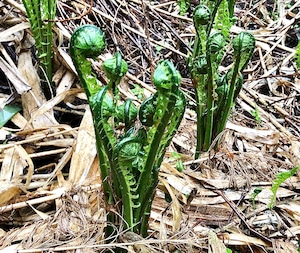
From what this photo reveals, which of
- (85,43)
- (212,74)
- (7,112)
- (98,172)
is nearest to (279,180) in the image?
(212,74)

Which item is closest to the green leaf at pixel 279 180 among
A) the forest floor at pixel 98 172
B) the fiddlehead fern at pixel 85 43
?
the forest floor at pixel 98 172

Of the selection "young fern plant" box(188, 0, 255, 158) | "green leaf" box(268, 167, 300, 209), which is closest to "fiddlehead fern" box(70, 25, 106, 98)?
"young fern plant" box(188, 0, 255, 158)

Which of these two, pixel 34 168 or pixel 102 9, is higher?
pixel 102 9

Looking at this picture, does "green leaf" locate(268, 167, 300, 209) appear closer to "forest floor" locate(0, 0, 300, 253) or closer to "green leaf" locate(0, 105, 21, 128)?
"forest floor" locate(0, 0, 300, 253)

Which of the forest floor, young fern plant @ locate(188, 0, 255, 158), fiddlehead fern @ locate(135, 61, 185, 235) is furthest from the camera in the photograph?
young fern plant @ locate(188, 0, 255, 158)

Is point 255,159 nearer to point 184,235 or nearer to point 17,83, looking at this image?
point 184,235

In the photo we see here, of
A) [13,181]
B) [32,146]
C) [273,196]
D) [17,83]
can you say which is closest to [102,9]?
[17,83]
